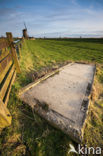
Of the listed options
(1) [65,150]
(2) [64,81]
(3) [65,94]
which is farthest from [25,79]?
(1) [65,150]

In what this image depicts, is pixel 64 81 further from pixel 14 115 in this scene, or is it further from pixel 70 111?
pixel 14 115

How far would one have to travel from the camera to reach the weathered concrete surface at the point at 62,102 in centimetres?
133

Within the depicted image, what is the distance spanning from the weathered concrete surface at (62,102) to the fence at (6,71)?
46cm

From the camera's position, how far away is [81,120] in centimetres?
137

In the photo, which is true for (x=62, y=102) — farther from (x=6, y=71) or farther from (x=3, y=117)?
(x=6, y=71)

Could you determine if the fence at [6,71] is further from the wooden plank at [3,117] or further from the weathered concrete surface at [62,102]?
the weathered concrete surface at [62,102]

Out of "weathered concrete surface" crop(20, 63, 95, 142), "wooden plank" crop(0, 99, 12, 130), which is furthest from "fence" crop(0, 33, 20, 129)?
"weathered concrete surface" crop(20, 63, 95, 142)

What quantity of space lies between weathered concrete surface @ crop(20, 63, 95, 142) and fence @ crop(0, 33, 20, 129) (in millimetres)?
459

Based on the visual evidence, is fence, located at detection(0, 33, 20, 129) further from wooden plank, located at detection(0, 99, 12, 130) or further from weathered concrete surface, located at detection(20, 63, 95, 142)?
weathered concrete surface, located at detection(20, 63, 95, 142)

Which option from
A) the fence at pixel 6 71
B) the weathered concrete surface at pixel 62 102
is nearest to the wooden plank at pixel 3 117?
the fence at pixel 6 71

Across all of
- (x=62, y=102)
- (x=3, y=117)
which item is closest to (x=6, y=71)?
(x=3, y=117)

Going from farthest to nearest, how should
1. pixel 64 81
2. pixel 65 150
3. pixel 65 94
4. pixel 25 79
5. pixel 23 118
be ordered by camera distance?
pixel 25 79
pixel 64 81
pixel 65 94
pixel 23 118
pixel 65 150

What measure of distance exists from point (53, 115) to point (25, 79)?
75.5 inches

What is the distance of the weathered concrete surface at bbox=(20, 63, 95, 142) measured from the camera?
133 centimetres
